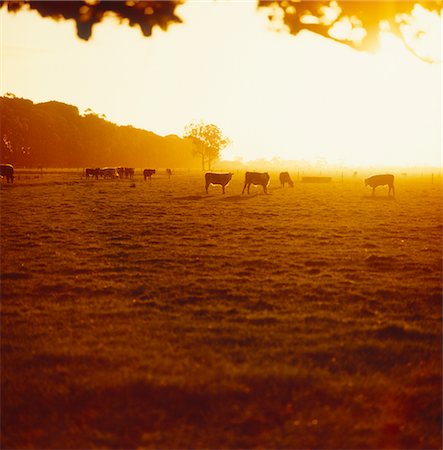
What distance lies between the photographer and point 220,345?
22.2ft

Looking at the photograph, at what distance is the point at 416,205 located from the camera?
29.7 metres

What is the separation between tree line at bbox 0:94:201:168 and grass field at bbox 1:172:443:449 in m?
105

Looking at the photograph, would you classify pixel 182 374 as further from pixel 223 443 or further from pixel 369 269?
pixel 369 269

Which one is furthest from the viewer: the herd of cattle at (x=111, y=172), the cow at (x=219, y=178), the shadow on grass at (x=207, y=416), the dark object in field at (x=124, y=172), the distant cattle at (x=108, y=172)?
the dark object in field at (x=124, y=172)

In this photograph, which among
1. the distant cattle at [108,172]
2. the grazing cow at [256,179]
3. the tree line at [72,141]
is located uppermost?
the tree line at [72,141]

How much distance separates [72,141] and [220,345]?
→ 466 ft

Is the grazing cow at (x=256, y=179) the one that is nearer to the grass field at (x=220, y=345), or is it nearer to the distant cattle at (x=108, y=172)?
the grass field at (x=220, y=345)

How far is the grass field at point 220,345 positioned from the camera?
486cm

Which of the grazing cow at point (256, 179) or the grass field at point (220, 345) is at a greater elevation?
the grazing cow at point (256, 179)

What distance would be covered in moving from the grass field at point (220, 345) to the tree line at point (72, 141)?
345 feet

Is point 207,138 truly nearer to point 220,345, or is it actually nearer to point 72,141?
point 72,141

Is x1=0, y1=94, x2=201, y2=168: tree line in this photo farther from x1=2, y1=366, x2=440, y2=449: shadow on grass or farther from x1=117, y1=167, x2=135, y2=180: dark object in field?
x1=2, y1=366, x2=440, y2=449: shadow on grass

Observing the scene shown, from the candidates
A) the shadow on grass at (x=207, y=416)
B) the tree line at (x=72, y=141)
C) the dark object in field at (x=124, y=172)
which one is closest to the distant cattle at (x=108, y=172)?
the dark object in field at (x=124, y=172)

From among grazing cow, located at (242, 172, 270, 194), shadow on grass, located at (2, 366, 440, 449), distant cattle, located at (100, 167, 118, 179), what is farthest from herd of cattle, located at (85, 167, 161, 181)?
shadow on grass, located at (2, 366, 440, 449)
